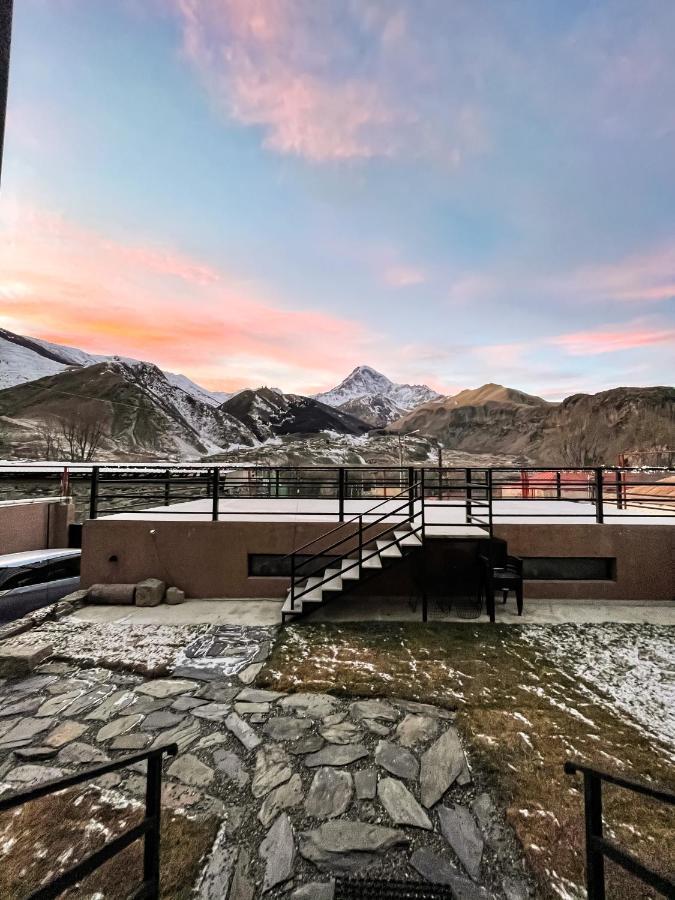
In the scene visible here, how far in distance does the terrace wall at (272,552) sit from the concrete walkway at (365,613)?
26 cm

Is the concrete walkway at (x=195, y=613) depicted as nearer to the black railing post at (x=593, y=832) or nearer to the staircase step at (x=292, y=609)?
the staircase step at (x=292, y=609)

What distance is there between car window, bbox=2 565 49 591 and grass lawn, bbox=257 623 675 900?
22.0ft

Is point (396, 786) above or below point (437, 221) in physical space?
below

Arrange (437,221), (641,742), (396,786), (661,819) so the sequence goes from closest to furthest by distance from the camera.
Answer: (661,819)
(396,786)
(641,742)
(437,221)

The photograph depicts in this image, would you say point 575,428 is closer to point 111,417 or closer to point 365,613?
point 365,613

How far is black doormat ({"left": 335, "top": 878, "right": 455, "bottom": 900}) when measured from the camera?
2375 millimetres

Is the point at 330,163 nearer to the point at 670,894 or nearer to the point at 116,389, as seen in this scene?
the point at 670,894

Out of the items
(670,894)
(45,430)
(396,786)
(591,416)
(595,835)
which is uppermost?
(591,416)

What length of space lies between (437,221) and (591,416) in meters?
93.3

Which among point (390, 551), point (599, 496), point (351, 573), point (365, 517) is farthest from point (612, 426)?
point (351, 573)

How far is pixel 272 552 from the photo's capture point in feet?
25.1

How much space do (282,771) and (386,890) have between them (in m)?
1.27

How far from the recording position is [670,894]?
130 centimetres

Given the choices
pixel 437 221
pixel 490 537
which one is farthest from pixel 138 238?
pixel 490 537
